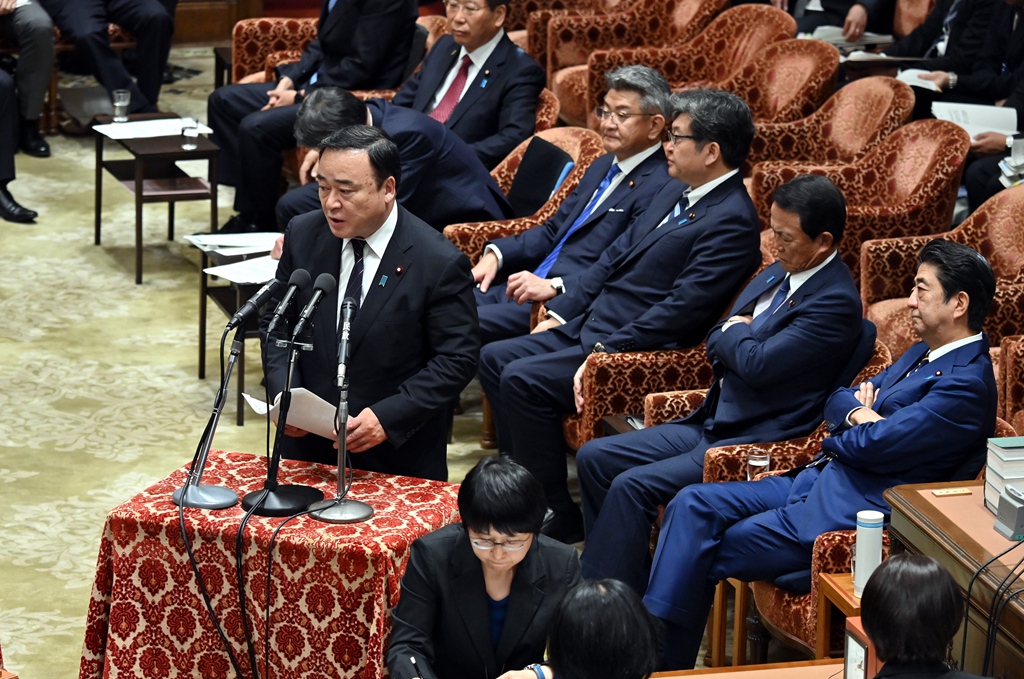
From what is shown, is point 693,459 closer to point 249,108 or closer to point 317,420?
point 317,420

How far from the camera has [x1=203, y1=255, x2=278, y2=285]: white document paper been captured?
209 inches

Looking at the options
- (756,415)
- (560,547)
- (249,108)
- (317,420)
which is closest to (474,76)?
(249,108)

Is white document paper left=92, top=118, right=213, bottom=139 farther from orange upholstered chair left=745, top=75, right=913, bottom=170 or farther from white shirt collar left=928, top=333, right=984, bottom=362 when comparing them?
white shirt collar left=928, top=333, right=984, bottom=362

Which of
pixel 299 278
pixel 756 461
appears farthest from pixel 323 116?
pixel 756 461

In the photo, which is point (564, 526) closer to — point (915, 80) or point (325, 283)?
point (325, 283)

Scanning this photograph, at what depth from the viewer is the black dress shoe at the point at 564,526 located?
15.5ft

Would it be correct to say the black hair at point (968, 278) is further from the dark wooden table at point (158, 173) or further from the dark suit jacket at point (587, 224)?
the dark wooden table at point (158, 173)

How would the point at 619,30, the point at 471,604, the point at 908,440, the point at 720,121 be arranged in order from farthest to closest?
the point at 619,30, the point at 720,121, the point at 908,440, the point at 471,604

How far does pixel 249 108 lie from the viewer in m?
7.47

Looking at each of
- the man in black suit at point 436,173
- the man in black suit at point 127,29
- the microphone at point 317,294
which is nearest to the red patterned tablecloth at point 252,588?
the microphone at point 317,294

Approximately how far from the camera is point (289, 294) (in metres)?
3.18

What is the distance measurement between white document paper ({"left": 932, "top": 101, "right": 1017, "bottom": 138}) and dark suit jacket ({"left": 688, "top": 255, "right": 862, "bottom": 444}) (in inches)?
92.2

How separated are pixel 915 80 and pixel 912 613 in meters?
4.54

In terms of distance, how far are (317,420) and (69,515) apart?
5.44 ft
